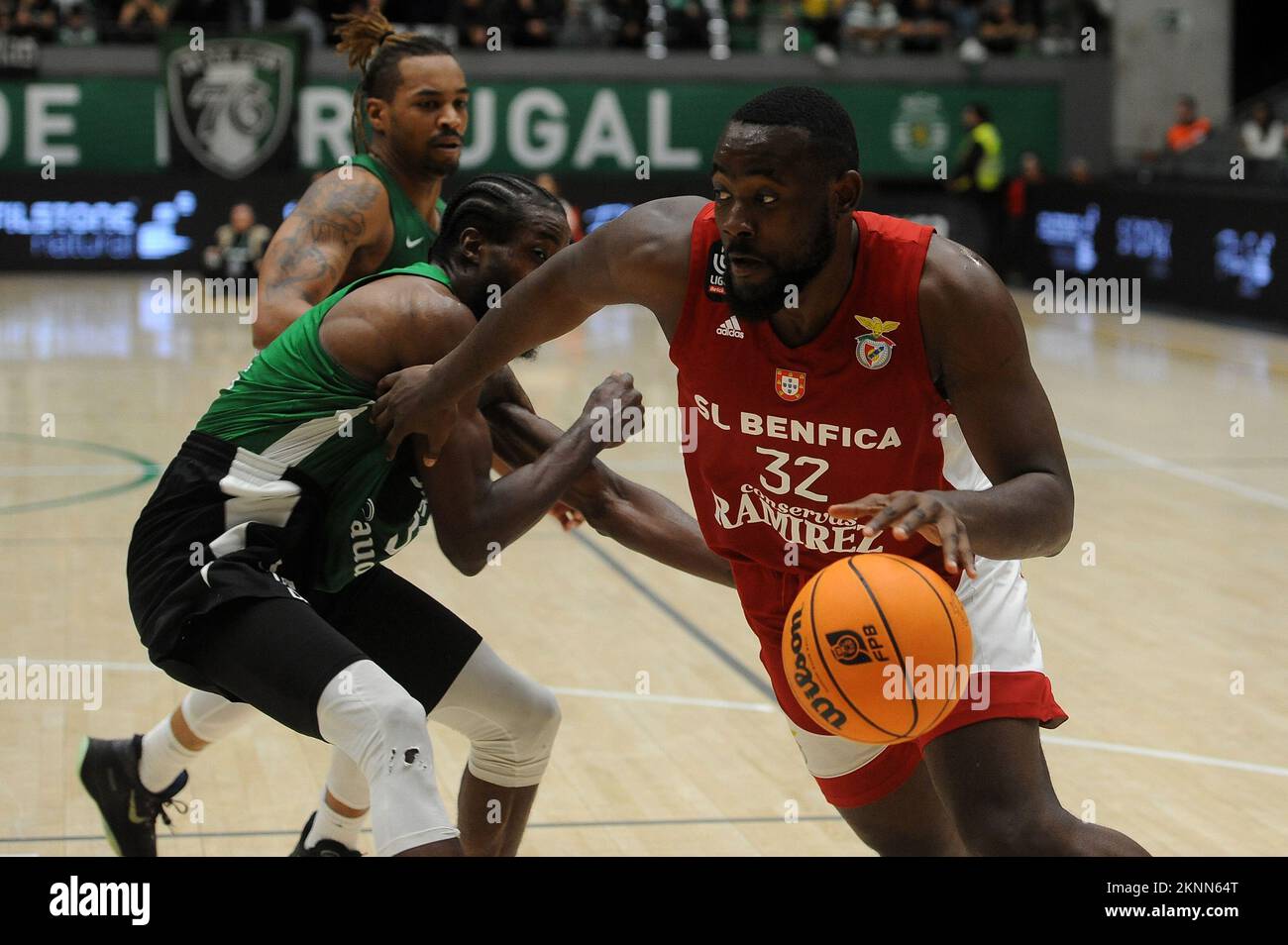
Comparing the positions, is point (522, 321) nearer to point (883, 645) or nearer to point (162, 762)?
point (883, 645)

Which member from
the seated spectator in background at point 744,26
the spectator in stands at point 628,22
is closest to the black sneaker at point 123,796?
the spectator in stands at point 628,22

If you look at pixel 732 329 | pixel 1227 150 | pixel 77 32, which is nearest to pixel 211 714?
pixel 732 329

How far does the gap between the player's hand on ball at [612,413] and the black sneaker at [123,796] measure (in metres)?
1.74

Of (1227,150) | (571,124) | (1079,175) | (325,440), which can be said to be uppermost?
(571,124)

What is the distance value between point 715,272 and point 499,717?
1.42 metres

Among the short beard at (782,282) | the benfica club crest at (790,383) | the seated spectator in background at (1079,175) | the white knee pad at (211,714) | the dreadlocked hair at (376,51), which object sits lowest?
the white knee pad at (211,714)

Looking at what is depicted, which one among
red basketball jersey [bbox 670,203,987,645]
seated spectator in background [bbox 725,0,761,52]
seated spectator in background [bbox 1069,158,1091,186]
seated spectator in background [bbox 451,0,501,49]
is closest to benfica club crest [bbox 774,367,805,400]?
red basketball jersey [bbox 670,203,987,645]

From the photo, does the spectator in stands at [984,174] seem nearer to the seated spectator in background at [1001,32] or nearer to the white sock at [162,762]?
the seated spectator in background at [1001,32]

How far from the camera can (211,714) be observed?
4.70 metres

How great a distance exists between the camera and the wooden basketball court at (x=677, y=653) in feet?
17.2

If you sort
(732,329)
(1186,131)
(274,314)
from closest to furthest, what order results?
1. (732,329)
2. (274,314)
3. (1186,131)

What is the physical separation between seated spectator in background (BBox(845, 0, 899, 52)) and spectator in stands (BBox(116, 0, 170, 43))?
9064 millimetres

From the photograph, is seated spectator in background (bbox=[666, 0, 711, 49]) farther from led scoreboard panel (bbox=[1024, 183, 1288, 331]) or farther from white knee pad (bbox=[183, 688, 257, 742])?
white knee pad (bbox=[183, 688, 257, 742])

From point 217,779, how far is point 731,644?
2.40 m
